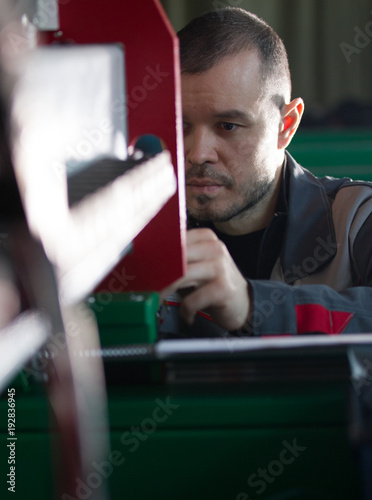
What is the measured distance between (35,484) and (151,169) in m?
0.29

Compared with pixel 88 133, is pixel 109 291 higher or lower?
lower

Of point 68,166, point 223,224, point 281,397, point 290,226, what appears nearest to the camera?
point 68,166

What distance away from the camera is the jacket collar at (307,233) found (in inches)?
41.2

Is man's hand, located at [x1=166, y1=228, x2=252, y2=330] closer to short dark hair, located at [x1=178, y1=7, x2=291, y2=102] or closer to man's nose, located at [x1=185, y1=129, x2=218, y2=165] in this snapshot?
man's nose, located at [x1=185, y1=129, x2=218, y2=165]

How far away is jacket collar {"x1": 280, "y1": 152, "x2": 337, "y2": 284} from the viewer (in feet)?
3.43

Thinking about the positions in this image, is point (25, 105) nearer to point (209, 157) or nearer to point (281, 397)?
point (281, 397)

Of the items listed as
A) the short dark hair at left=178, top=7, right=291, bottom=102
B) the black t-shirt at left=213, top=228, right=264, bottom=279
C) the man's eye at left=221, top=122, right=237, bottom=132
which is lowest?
the black t-shirt at left=213, top=228, right=264, bottom=279

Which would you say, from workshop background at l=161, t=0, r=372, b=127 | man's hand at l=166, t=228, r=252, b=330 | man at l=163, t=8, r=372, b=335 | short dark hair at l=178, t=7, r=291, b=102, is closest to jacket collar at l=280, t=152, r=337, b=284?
man at l=163, t=8, r=372, b=335

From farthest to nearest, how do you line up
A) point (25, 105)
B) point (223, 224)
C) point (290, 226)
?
1. point (223, 224)
2. point (290, 226)
3. point (25, 105)

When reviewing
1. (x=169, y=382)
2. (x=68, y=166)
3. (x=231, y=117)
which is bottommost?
(x=169, y=382)

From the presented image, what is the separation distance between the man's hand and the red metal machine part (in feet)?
0.14

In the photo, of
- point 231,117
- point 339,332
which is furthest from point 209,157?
point 339,332

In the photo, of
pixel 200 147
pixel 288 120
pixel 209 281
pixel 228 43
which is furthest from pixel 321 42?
pixel 209 281

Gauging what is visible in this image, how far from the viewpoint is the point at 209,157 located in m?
1.14
